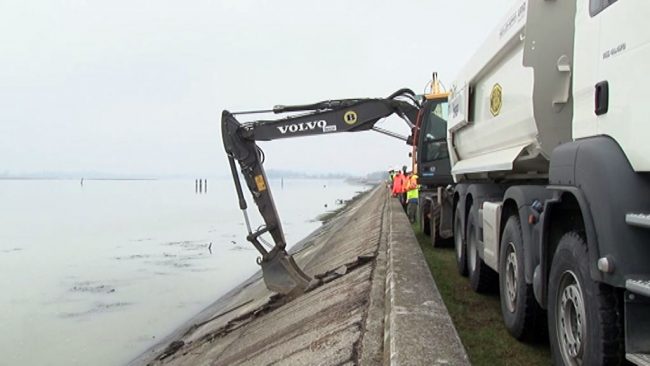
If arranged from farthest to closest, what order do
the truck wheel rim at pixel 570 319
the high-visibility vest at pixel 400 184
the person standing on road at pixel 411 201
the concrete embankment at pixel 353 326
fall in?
the high-visibility vest at pixel 400 184
the person standing on road at pixel 411 201
the concrete embankment at pixel 353 326
the truck wheel rim at pixel 570 319

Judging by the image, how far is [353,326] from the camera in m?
5.01

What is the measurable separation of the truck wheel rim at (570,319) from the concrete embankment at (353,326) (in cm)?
67

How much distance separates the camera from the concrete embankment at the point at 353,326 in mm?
4074

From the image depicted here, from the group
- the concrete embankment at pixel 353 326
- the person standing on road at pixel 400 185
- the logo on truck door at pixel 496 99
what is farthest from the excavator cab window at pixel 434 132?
the person standing on road at pixel 400 185

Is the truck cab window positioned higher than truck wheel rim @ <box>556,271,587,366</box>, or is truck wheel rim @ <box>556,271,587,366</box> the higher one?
the truck cab window

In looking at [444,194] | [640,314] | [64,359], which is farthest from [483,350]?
[64,359]

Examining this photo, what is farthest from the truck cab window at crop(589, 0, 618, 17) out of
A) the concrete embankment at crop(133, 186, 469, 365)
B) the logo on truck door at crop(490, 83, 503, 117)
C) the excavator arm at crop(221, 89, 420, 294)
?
the excavator arm at crop(221, 89, 420, 294)

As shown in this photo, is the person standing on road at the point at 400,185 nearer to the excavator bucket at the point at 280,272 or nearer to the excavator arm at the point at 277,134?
A: the excavator arm at the point at 277,134

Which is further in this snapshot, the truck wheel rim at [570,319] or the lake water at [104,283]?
the lake water at [104,283]

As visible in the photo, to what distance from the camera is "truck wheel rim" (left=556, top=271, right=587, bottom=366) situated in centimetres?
347

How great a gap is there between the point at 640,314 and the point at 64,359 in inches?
455

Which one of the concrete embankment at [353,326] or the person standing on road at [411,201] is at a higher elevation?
the person standing on road at [411,201]

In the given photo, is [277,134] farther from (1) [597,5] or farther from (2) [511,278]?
(1) [597,5]

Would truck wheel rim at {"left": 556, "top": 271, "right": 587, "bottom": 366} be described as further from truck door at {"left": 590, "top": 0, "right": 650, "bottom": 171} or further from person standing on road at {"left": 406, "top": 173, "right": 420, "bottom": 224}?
person standing on road at {"left": 406, "top": 173, "right": 420, "bottom": 224}
